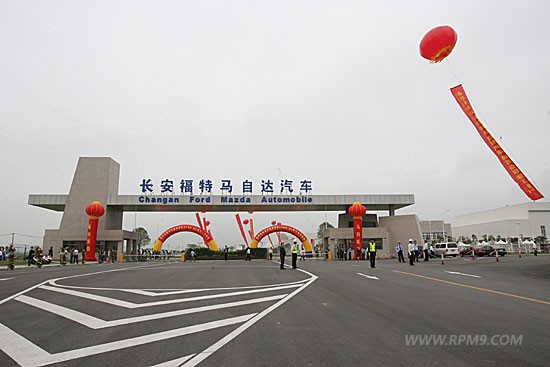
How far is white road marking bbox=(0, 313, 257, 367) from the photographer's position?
4648 mm

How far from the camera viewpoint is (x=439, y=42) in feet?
46.6

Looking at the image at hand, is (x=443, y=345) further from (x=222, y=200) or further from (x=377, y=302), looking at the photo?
(x=222, y=200)

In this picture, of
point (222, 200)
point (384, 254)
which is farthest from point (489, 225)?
point (222, 200)

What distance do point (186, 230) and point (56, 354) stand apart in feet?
143

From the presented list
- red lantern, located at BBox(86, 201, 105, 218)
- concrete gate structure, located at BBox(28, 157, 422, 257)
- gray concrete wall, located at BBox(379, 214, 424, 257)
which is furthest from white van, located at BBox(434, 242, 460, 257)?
red lantern, located at BBox(86, 201, 105, 218)

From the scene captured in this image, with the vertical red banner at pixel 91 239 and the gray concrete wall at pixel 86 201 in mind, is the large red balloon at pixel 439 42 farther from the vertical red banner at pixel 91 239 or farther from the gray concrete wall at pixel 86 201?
the gray concrete wall at pixel 86 201

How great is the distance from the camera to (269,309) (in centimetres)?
803

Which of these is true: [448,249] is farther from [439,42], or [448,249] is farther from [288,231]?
[439,42]

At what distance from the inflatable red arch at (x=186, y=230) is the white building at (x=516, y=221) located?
62.8 m

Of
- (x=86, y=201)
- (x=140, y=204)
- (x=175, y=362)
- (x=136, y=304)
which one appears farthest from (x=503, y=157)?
(x=86, y=201)

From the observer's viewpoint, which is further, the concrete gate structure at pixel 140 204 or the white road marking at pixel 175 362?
the concrete gate structure at pixel 140 204

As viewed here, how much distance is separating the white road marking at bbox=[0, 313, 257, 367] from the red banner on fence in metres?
16.1

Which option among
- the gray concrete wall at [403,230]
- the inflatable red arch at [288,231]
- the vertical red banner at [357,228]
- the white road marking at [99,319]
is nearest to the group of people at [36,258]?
the white road marking at [99,319]

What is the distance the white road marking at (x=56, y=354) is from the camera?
15.3 ft
